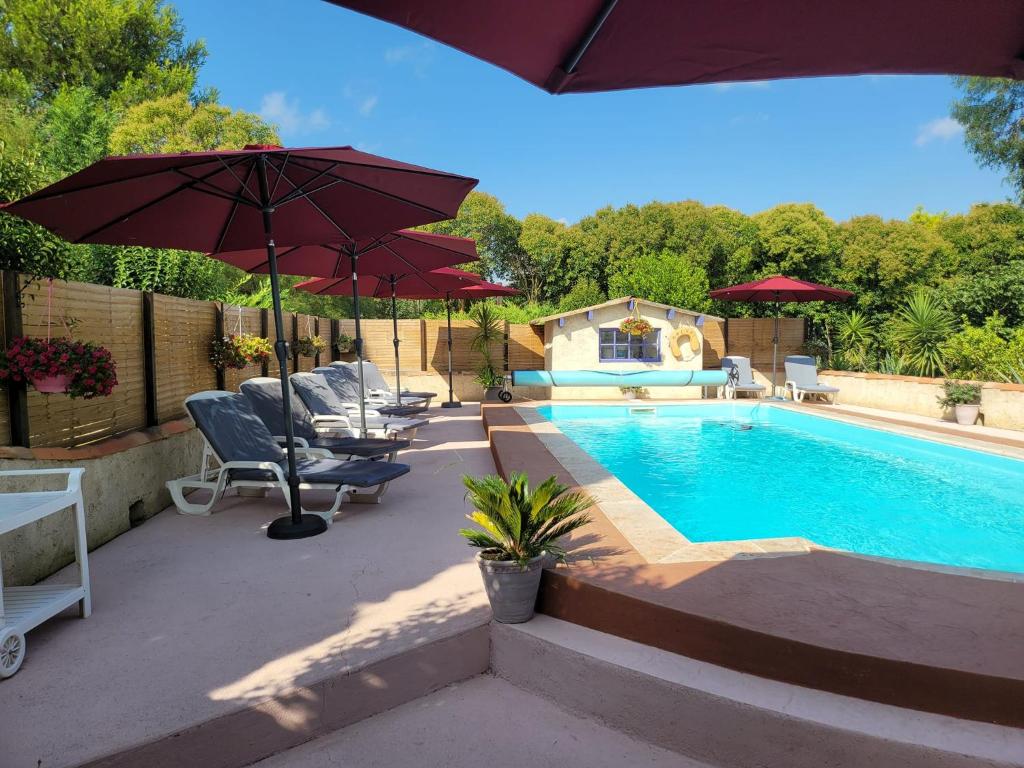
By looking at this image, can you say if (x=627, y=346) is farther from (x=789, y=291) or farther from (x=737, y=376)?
(x=789, y=291)

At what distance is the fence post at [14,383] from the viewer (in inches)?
152

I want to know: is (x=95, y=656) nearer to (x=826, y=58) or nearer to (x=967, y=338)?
(x=826, y=58)

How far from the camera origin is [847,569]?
3439 millimetres

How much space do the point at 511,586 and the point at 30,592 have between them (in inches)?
102

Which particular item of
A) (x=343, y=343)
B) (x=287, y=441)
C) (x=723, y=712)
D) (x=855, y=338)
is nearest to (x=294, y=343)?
(x=343, y=343)

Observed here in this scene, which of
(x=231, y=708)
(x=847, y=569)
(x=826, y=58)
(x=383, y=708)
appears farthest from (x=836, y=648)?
(x=231, y=708)

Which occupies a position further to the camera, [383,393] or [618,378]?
[618,378]

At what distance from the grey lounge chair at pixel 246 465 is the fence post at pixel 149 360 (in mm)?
698

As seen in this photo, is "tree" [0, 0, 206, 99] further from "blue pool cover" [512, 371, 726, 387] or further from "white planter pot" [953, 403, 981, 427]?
"white planter pot" [953, 403, 981, 427]

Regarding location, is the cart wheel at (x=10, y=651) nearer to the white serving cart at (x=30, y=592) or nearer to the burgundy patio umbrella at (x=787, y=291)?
the white serving cart at (x=30, y=592)

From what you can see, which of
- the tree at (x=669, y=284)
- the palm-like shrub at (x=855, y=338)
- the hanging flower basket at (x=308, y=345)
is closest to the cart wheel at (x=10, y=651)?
the hanging flower basket at (x=308, y=345)

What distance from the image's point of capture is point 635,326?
14.9 metres

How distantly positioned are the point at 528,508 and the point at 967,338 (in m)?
12.0

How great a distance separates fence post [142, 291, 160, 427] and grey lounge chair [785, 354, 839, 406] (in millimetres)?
12619
